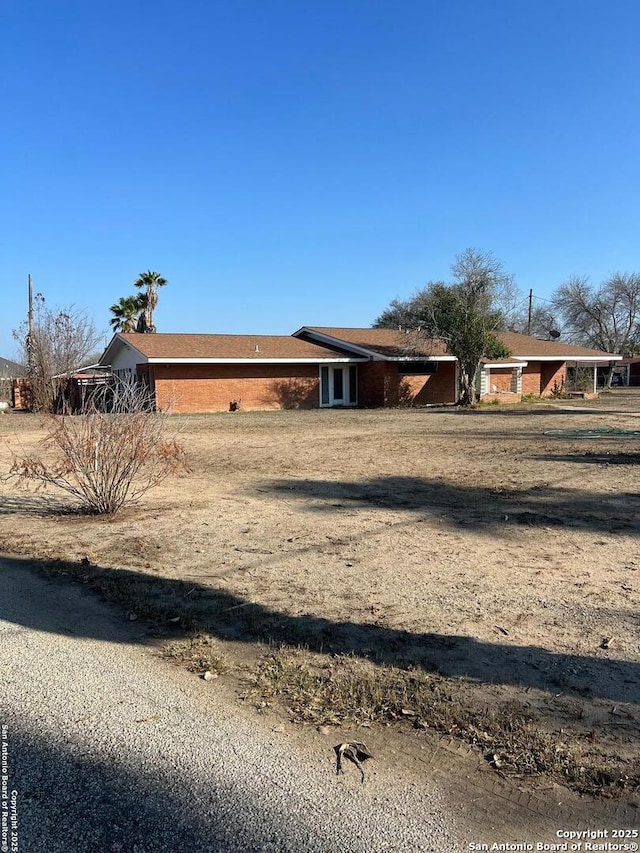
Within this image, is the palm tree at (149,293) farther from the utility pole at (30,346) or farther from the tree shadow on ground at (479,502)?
the tree shadow on ground at (479,502)

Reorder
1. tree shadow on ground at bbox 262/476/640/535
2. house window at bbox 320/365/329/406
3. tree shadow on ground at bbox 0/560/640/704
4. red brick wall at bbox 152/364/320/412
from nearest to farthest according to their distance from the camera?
tree shadow on ground at bbox 0/560/640/704 → tree shadow on ground at bbox 262/476/640/535 → red brick wall at bbox 152/364/320/412 → house window at bbox 320/365/329/406

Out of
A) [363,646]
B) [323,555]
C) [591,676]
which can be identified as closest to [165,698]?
[363,646]

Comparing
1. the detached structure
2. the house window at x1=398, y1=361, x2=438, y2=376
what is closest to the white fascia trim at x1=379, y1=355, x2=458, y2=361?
the detached structure

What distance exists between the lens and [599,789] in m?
2.70

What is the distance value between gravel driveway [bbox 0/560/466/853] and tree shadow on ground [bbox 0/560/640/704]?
65cm

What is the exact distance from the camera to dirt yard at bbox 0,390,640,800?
3.85 m

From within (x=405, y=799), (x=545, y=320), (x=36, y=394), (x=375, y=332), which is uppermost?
(x=545, y=320)

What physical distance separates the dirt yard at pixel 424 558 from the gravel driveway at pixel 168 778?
924mm

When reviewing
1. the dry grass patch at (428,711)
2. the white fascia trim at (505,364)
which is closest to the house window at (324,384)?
the white fascia trim at (505,364)

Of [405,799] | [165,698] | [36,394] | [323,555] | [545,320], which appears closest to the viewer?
[405,799]

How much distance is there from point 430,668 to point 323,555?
8.02ft

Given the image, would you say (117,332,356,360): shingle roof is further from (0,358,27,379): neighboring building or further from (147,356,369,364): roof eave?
(0,358,27,379): neighboring building

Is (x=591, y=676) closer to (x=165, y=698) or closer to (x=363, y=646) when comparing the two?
(x=363, y=646)

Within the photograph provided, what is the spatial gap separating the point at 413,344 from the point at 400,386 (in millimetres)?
3023
